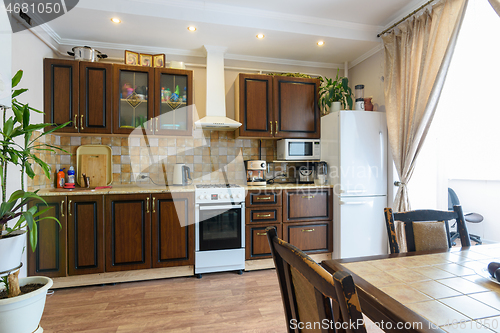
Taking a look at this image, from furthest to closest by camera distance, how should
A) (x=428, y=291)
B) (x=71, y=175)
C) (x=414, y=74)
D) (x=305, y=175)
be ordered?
(x=305, y=175), (x=71, y=175), (x=414, y=74), (x=428, y=291)

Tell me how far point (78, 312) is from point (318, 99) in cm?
324

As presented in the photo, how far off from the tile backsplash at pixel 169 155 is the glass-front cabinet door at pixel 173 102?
15cm

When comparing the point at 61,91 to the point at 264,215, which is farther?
the point at 264,215

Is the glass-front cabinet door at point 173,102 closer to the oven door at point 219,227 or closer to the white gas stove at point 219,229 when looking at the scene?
the white gas stove at point 219,229

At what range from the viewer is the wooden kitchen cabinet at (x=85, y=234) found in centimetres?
252

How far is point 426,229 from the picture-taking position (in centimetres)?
147

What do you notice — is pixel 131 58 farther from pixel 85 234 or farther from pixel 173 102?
pixel 85 234

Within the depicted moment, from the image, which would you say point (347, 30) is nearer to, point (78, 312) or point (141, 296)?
point (141, 296)

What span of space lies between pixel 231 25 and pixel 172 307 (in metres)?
2.67

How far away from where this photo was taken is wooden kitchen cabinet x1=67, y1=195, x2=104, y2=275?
2.52 meters

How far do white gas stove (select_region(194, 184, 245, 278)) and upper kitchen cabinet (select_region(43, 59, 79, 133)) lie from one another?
4.99ft

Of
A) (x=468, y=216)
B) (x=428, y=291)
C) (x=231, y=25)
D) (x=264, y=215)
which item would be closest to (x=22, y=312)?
(x=428, y=291)

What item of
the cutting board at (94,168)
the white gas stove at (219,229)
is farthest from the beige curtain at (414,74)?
the cutting board at (94,168)

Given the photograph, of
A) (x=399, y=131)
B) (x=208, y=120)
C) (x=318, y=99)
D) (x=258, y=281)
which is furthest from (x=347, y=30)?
(x=258, y=281)
